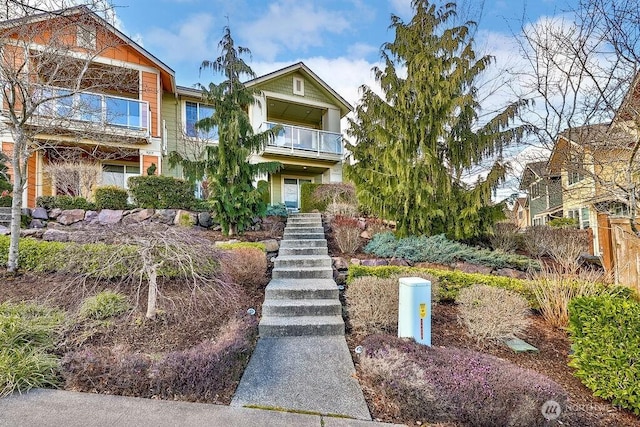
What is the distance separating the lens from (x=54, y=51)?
20.2ft

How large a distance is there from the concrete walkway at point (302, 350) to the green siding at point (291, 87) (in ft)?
35.7

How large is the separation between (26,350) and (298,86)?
15.4 m

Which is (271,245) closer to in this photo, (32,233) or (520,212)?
(32,233)

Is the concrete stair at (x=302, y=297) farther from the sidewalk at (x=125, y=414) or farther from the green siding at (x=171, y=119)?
the green siding at (x=171, y=119)

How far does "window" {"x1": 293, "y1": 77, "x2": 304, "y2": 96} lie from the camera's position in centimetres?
1609

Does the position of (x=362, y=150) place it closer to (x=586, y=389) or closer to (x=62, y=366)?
(x=586, y=389)

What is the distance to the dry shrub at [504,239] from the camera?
8.29 meters

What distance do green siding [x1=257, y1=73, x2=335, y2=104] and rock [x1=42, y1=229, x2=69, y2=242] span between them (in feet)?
33.9

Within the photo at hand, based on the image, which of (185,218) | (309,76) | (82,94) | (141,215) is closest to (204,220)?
(185,218)

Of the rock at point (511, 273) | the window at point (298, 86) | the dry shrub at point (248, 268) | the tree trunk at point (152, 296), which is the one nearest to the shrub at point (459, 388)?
the tree trunk at point (152, 296)

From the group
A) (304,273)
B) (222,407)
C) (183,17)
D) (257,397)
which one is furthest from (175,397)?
(183,17)

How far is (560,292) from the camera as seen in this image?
505cm

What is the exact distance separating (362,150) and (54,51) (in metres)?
7.58

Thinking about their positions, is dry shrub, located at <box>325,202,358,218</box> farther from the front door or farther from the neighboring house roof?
the front door
